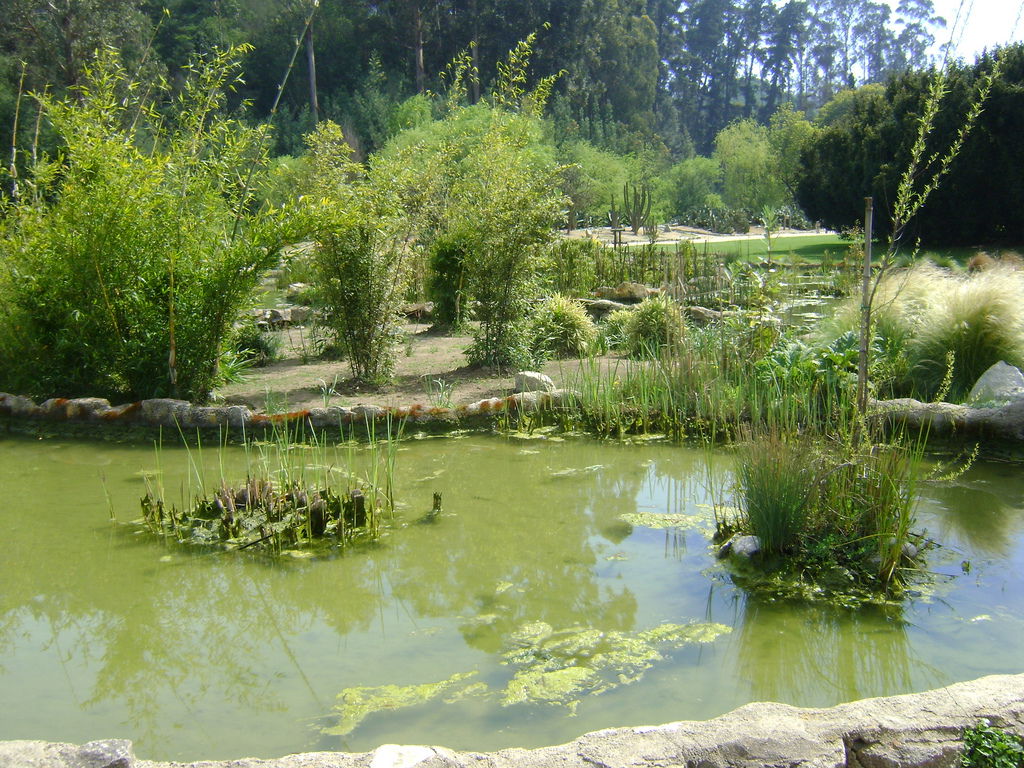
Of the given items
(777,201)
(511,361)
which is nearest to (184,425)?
(511,361)

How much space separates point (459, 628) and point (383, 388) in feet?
14.5

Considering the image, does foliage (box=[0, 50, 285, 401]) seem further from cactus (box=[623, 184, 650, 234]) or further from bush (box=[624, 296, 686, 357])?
cactus (box=[623, 184, 650, 234])

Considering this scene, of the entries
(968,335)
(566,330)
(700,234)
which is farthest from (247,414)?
(700,234)

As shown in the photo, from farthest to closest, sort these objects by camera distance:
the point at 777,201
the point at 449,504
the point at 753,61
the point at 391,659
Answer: the point at 753,61 < the point at 777,201 < the point at 449,504 < the point at 391,659

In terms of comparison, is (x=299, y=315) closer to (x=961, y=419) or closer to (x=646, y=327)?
(x=646, y=327)

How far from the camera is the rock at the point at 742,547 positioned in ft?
14.0

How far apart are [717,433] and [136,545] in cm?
394

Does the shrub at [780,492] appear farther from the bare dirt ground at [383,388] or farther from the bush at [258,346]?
the bush at [258,346]

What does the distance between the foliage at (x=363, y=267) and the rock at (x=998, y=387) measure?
4.65 m

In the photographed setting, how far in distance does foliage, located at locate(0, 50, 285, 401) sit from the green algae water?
77.5 inches

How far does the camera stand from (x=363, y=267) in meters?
7.81

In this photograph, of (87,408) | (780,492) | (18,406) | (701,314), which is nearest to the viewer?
(780,492)

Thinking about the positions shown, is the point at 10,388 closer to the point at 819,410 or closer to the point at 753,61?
the point at 819,410

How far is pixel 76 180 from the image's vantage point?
22.9 ft
